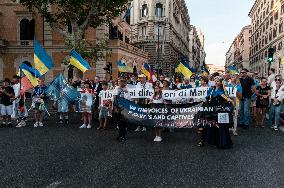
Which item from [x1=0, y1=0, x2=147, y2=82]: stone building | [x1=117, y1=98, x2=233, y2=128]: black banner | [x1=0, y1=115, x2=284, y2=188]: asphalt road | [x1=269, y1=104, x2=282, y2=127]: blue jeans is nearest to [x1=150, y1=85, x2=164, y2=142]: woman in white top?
[x1=117, y1=98, x2=233, y2=128]: black banner

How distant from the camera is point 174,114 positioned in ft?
32.6

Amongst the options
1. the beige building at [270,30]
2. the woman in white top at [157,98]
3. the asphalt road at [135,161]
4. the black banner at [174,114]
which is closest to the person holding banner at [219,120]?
the black banner at [174,114]

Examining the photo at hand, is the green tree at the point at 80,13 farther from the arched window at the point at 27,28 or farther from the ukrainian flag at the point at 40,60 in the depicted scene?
the ukrainian flag at the point at 40,60

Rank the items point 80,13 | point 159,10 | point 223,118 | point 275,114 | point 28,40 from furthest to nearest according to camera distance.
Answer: point 159,10
point 28,40
point 80,13
point 275,114
point 223,118

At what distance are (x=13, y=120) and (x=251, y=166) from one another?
35.6ft

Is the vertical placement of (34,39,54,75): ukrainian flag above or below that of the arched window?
below

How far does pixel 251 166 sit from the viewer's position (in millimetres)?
7094

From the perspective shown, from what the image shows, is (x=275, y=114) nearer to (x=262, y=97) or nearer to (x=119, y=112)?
(x=262, y=97)

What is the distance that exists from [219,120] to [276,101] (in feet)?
15.0

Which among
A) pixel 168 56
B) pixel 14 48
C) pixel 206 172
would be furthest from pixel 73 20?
pixel 168 56

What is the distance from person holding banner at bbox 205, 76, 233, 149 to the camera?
8.95m

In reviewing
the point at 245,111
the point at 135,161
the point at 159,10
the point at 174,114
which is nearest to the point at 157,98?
the point at 174,114

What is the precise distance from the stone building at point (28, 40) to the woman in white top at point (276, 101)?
22.1 meters

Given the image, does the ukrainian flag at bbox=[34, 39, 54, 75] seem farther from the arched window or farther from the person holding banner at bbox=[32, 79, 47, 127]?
the arched window
